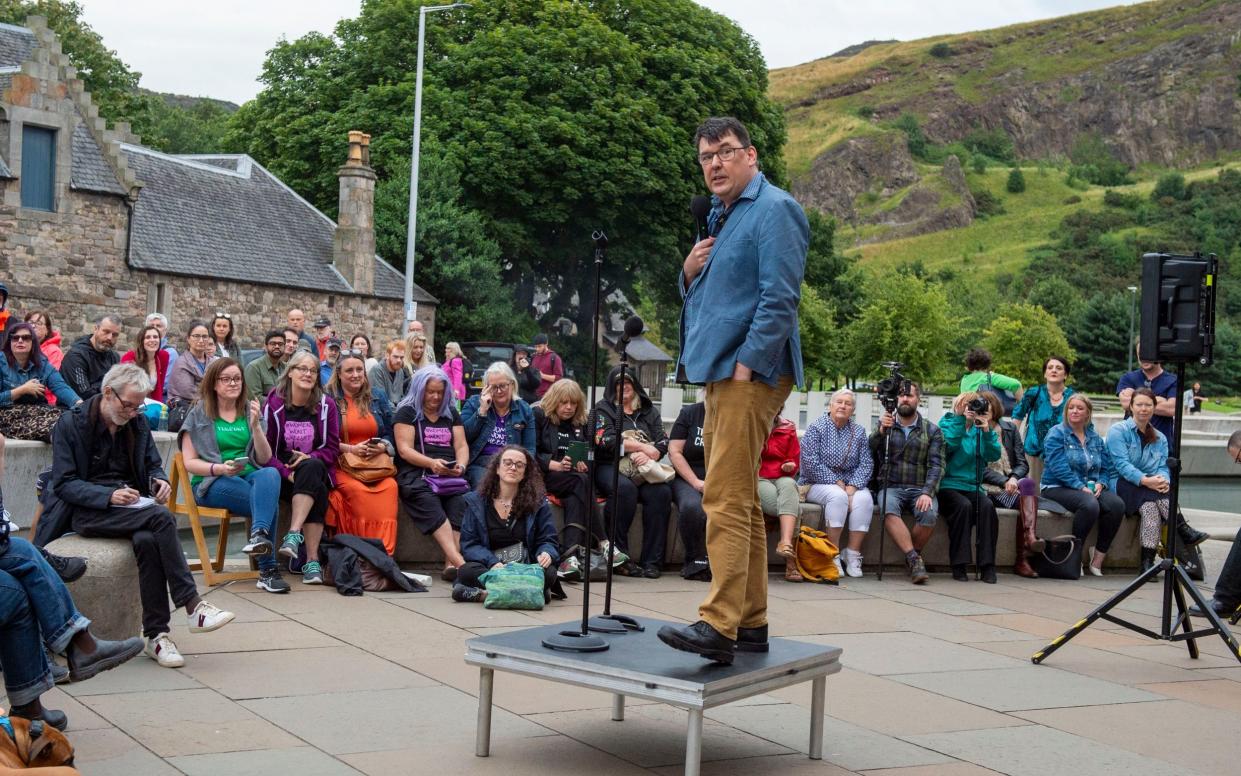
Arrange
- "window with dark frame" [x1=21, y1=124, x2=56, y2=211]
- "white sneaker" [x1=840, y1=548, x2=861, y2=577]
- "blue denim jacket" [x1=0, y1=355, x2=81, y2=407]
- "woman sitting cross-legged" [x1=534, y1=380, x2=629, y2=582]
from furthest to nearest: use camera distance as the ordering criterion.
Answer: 1. "window with dark frame" [x1=21, y1=124, x2=56, y2=211]
2. "white sneaker" [x1=840, y1=548, x2=861, y2=577]
3. "blue denim jacket" [x1=0, y1=355, x2=81, y2=407]
4. "woman sitting cross-legged" [x1=534, y1=380, x2=629, y2=582]

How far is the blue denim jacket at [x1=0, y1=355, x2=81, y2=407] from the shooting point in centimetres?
1079

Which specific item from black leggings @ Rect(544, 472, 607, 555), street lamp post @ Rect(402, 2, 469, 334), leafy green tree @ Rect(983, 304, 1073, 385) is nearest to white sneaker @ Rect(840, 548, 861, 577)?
black leggings @ Rect(544, 472, 607, 555)

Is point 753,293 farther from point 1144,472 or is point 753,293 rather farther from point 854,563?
point 1144,472

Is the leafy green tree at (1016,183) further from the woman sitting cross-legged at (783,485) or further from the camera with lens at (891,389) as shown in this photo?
the woman sitting cross-legged at (783,485)

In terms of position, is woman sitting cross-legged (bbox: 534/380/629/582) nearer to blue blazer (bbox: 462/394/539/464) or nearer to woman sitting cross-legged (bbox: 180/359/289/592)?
blue blazer (bbox: 462/394/539/464)

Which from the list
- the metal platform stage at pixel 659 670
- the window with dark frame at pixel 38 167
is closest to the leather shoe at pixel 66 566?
the metal platform stage at pixel 659 670

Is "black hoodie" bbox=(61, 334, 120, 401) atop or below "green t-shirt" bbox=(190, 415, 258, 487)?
atop

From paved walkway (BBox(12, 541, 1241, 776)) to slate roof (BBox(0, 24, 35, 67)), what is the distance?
28.7 m

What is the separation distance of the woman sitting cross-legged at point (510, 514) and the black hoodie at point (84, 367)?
12.6 feet

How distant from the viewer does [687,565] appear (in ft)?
36.3

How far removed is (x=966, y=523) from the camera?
39.7ft

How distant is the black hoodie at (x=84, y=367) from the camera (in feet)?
38.0

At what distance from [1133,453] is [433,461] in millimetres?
6712

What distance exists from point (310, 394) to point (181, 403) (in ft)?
9.65
